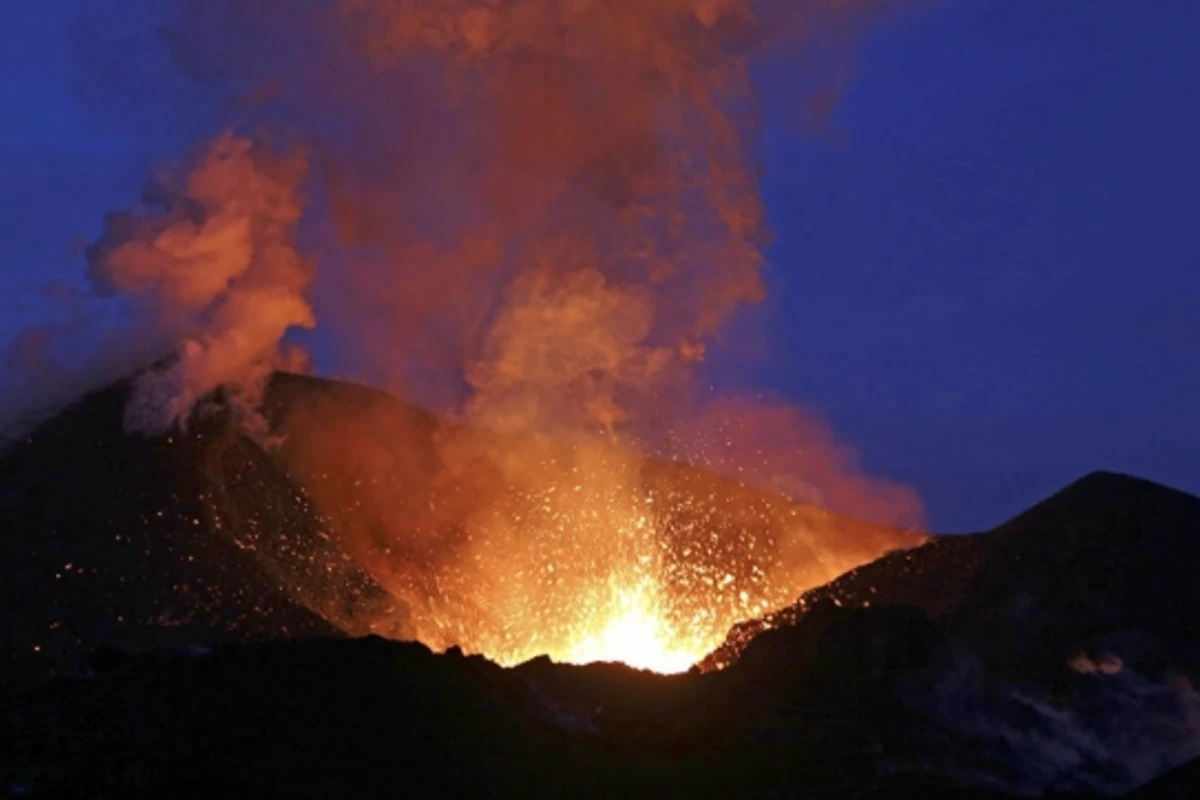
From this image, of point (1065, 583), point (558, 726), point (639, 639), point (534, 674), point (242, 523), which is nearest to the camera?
point (558, 726)

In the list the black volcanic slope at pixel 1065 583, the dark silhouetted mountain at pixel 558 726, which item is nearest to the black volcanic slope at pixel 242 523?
the dark silhouetted mountain at pixel 558 726

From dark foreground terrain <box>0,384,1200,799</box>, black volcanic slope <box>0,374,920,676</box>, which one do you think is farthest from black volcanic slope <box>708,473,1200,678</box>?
black volcanic slope <box>0,374,920,676</box>

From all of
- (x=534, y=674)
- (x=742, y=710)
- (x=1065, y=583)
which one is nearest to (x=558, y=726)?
(x=534, y=674)

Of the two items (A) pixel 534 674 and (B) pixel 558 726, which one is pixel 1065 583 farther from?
(B) pixel 558 726

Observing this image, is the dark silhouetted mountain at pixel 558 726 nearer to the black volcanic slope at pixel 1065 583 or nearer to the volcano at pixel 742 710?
the volcano at pixel 742 710

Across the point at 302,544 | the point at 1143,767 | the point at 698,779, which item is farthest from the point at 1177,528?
the point at 302,544

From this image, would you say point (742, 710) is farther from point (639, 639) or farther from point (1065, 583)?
point (639, 639)

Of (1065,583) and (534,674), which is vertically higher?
(1065,583)

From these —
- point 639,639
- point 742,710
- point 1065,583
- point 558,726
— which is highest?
point 639,639

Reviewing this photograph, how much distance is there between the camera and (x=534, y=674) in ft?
74.9

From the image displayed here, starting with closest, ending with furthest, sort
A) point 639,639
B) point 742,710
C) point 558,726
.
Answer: point 558,726 → point 742,710 → point 639,639

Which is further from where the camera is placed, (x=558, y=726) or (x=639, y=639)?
(x=639, y=639)

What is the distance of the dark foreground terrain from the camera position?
1892cm

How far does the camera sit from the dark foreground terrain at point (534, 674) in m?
18.9
